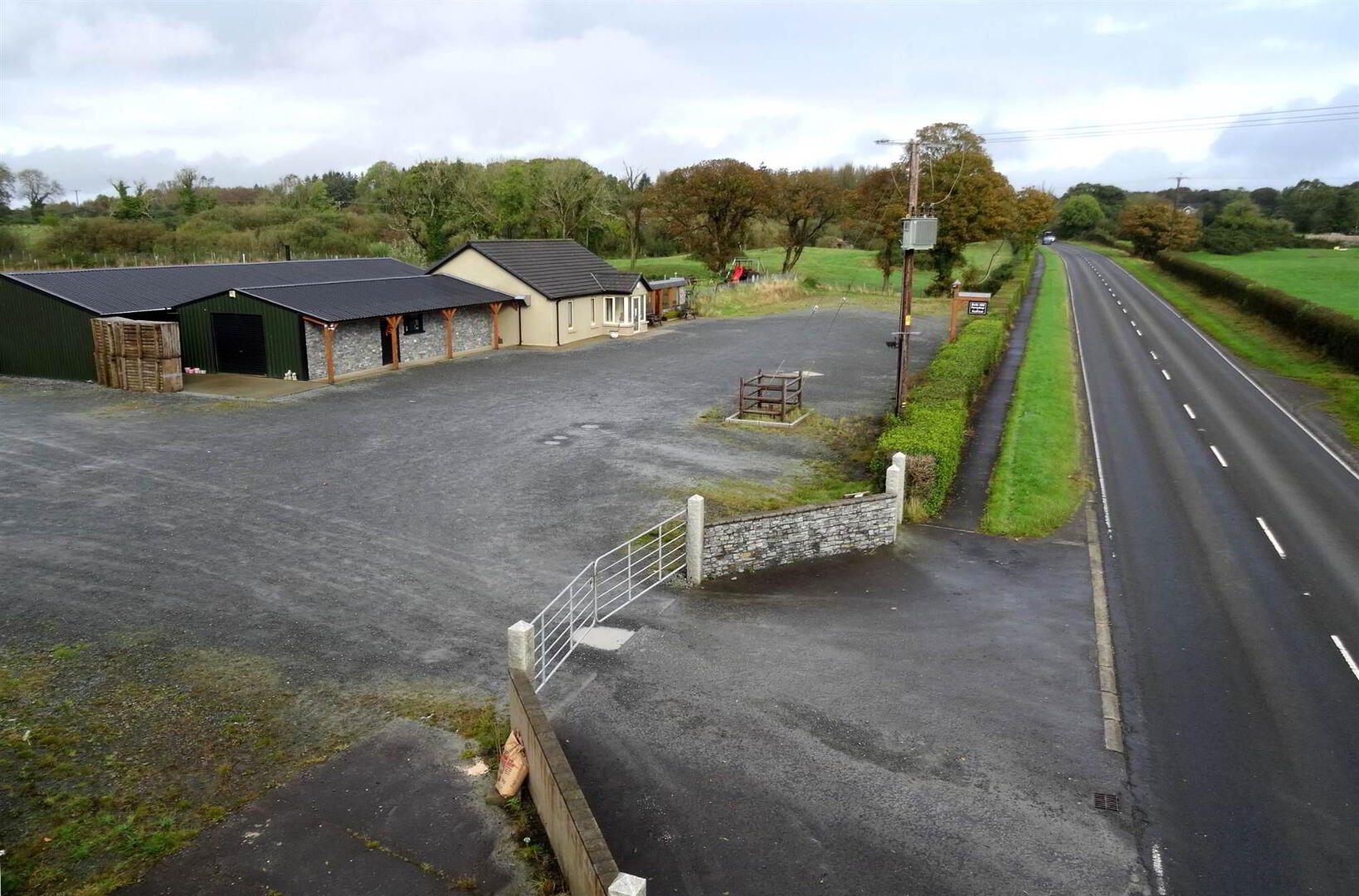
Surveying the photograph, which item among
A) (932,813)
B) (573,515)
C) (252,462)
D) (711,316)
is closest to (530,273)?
(711,316)

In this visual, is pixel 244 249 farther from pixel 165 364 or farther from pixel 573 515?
pixel 573 515

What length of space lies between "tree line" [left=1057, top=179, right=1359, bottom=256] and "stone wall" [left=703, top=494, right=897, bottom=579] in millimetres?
96786

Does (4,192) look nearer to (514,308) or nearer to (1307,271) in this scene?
(514,308)

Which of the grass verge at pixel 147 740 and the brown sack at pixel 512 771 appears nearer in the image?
the grass verge at pixel 147 740

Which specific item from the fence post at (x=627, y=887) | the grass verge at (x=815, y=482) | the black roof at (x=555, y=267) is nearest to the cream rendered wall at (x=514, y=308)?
the black roof at (x=555, y=267)

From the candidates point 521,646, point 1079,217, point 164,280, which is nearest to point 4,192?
point 164,280

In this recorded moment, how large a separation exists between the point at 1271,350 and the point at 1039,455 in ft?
82.0

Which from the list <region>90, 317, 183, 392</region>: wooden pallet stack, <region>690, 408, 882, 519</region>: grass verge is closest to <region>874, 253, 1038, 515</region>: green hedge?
<region>690, 408, 882, 519</region>: grass verge

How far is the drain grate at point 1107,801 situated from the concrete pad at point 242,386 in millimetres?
27988

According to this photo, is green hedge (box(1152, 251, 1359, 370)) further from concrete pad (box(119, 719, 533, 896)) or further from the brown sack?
concrete pad (box(119, 719, 533, 896))

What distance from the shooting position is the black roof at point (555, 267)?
144 ft

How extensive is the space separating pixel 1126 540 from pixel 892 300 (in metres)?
48.7

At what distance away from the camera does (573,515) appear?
747 inches

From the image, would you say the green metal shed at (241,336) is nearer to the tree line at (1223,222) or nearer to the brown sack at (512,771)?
the brown sack at (512,771)
